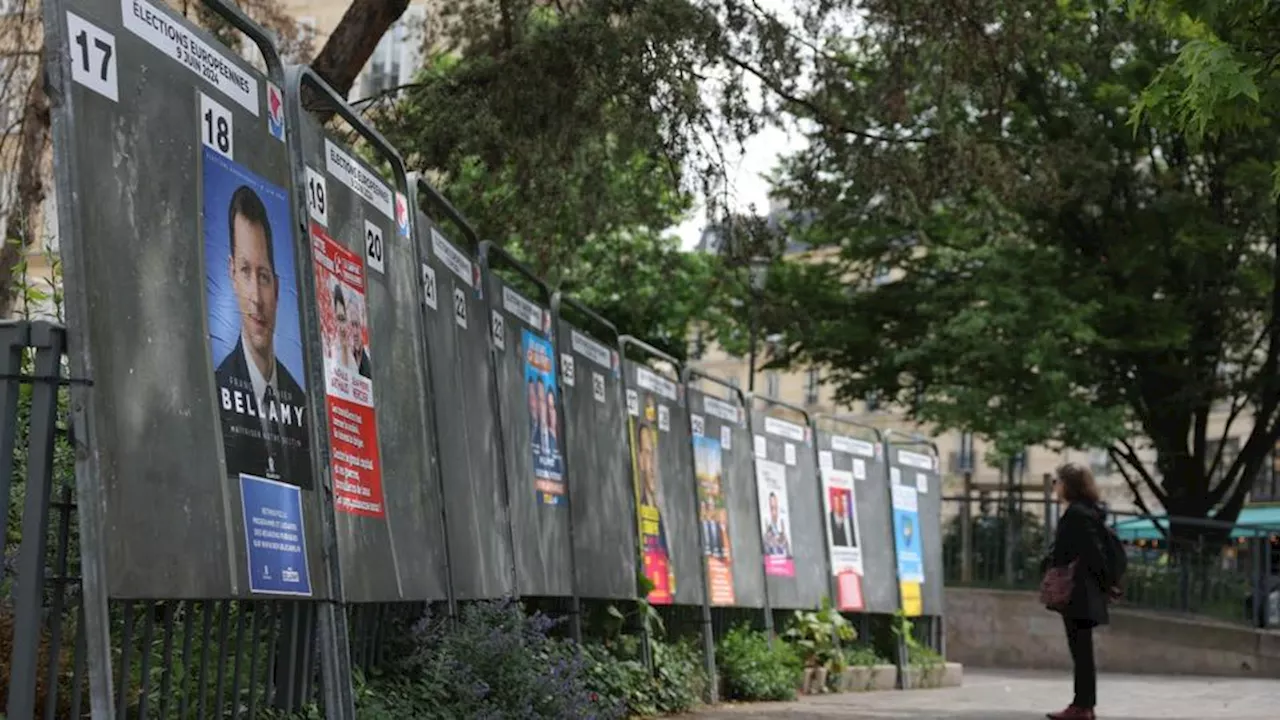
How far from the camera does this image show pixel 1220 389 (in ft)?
101

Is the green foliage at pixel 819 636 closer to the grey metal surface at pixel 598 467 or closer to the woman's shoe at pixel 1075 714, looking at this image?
the woman's shoe at pixel 1075 714

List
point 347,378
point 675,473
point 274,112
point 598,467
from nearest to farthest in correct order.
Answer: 1. point 274,112
2. point 347,378
3. point 598,467
4. point 675,473

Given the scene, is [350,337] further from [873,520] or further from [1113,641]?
[1113,641]

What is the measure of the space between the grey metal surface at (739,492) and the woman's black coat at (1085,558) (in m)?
3.01

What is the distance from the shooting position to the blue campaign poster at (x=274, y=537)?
19.7 feet

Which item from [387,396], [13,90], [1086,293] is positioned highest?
[13,90]

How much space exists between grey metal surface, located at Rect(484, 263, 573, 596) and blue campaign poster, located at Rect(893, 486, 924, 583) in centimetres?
831

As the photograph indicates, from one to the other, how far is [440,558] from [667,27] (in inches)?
306

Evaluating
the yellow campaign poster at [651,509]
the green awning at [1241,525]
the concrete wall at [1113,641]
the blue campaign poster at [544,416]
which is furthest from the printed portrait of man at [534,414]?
the green awning at [1241,525]

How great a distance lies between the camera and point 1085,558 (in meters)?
12.7

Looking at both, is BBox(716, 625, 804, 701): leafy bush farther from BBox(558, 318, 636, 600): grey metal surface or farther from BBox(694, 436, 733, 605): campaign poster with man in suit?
BBox(558, 318, 636, 600): grey metal surface

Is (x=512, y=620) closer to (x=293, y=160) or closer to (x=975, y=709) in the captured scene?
(x=293, y=160)

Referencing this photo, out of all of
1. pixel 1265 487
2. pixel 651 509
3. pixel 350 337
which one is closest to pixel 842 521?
pixel 651 509

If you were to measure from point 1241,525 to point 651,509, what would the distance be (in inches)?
653
